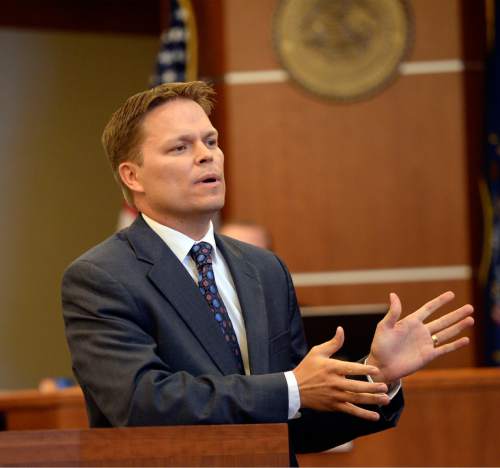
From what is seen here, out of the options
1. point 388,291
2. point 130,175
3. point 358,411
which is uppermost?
point 130,175

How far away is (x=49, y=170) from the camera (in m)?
9.16

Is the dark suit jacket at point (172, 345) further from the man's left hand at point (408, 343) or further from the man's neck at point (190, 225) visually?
the man's left hand at point (408, 343)

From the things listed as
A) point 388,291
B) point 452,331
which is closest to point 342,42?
point 388,291

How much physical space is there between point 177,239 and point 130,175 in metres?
0.21

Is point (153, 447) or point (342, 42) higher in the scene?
point (342, 42)

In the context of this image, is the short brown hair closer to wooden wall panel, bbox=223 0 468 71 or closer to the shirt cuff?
the shirt cuff

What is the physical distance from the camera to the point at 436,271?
6.66 metres

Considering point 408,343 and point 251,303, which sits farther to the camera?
point 251,303

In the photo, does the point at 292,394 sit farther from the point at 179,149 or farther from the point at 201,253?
the point at 179,149

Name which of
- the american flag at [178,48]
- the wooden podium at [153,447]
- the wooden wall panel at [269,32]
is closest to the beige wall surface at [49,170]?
the american flag at [178,48]

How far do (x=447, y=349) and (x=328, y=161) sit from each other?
421 centimetres

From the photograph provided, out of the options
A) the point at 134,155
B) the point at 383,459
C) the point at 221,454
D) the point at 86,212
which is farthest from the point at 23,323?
the point at 221,454

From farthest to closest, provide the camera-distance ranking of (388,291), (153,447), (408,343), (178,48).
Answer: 1. (178,48)
2. (388,291)
3. (408,343)
4. (153,447)

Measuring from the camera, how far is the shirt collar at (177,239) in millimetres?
2723
